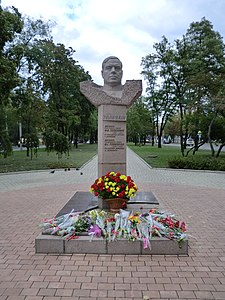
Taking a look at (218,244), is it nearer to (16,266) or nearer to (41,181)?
(16,266)

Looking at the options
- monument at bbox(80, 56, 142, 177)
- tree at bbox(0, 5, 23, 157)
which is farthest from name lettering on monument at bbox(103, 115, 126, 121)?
tree at bbox(0, 5, 23, 157)

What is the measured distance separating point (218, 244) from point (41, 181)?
27.8 feet

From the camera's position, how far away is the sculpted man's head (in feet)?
19.2

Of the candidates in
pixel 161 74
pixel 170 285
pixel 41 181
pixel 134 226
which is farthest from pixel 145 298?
pixel 161 74

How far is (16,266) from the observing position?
11.8ft

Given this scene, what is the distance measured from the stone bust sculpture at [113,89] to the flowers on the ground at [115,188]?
5.71 ft

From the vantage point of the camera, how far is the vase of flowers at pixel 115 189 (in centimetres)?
486

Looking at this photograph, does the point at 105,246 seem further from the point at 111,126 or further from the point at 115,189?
the point at 111,126

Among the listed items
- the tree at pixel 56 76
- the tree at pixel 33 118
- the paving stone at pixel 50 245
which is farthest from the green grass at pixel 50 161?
the paving stone at pixel 50 245

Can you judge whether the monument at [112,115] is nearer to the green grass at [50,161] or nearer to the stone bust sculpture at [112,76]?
the stone bust sculpture at [112,76]

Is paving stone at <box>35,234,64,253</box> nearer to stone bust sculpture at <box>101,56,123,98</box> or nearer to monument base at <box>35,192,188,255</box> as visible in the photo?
monument base at <box>35,192,188,255</box>

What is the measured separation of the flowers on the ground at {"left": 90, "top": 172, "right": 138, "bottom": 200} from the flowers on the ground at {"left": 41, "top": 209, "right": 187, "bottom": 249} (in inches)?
17.3

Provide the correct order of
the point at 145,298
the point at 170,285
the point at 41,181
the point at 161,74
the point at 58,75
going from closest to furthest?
1. the point at 145,298
2. the point at 170,285
3. the point at 41,181
4. the point at 58,75
5. the point at 161,74

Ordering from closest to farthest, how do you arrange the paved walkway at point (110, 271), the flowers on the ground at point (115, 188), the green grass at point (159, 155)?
the paved walkway at point (110, 271), the flowers on the ground at point (115, 188), the green grass at point (159, 155)
